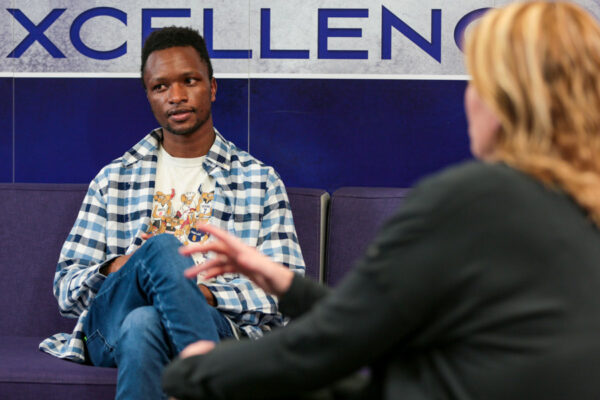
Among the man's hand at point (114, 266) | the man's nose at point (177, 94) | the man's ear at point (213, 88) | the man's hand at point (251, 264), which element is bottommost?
the man's hand at point (114, 266)

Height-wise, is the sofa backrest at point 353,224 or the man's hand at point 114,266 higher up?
the sofa backrest at point 353,224

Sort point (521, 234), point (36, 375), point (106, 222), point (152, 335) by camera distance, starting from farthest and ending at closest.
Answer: point (106, 222), point (36, 375), point (152, 335), point (521, 234)

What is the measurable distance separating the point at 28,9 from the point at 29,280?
121 cm

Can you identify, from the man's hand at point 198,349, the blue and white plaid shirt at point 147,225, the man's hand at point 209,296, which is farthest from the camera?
the blue and white plaid shirt at point 147,225

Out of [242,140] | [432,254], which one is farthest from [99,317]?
[432,254]

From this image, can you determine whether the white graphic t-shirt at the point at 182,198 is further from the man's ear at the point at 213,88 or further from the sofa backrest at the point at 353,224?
the sofa backrest at the point at 353,224

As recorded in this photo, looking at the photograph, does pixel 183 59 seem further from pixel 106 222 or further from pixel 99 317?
pixel 99 317

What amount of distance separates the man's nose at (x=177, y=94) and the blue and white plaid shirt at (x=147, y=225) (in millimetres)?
192

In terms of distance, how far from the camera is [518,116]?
3.01 ft

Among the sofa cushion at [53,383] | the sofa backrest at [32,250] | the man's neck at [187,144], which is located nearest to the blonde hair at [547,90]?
the sofa cushion at [53,383]

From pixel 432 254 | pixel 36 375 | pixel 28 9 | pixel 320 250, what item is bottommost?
pixel 36 375

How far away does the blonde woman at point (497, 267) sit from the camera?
2.79 feet

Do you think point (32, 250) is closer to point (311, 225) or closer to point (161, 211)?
point (161, 211)

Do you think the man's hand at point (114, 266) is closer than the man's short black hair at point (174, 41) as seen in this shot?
Yes
